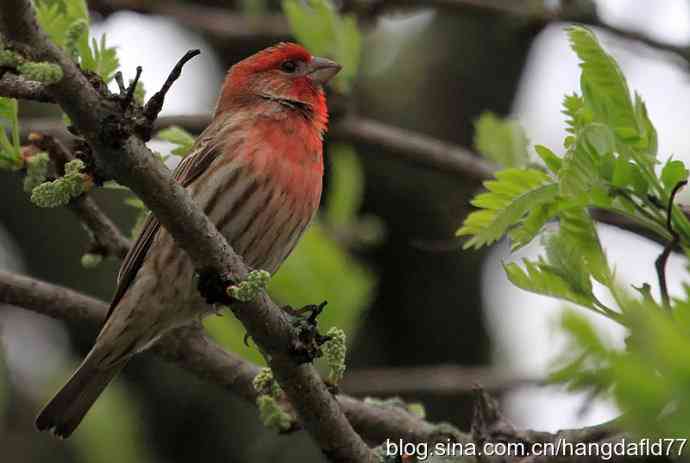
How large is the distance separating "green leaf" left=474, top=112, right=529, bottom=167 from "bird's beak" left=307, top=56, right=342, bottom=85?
0.91m

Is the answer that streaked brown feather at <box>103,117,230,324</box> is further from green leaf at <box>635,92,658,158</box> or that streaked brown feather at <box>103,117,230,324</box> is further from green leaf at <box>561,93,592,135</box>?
green leaf at <box>635,92,658,158</box>

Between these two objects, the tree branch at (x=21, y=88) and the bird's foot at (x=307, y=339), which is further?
the bird's foot at (x=307, y=339)

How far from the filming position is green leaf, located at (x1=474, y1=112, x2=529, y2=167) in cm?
570

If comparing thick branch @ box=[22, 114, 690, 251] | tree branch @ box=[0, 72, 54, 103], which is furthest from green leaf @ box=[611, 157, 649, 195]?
thick branch @ box=[22, 114, 690, 251]

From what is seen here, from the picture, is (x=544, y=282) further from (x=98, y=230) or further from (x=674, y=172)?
(x=98, y=230)

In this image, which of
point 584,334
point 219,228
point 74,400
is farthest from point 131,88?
point 74,400

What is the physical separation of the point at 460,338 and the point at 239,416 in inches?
69.2

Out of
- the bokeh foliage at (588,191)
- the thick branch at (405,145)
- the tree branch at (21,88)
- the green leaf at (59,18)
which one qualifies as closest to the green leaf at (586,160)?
the bokeh foliage at (588,191)

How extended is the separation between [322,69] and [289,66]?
Result: 17.0 inches

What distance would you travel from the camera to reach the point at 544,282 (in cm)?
336

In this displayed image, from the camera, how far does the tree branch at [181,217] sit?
3.11m

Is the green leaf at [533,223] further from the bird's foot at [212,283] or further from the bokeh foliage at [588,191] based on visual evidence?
the bird's foot at [212,283]

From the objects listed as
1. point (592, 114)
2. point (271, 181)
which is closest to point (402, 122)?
point (271, 181)

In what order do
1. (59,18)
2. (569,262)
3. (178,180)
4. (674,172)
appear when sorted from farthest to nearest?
(178,180)
(59,18)
(569,262)
(674,172)
